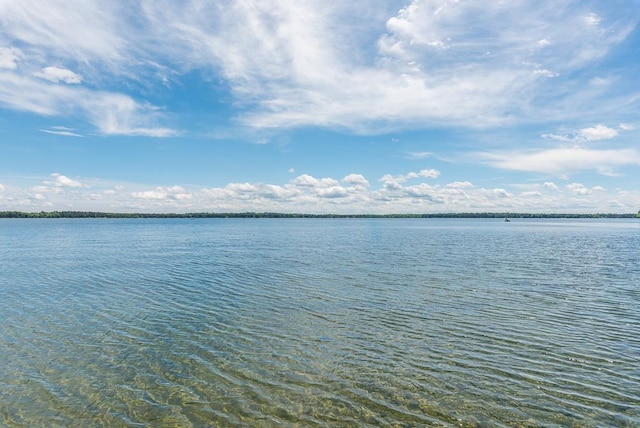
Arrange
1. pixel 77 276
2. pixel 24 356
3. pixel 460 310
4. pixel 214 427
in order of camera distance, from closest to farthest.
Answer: pixel 214 427 < pixel 24 356 < pixel 460 310 < pixel 77 276

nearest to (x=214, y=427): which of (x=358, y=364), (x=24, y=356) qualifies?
(x=358, y=364)

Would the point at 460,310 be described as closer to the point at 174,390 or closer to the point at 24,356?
the point at 174,390

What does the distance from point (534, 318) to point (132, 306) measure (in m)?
21.5

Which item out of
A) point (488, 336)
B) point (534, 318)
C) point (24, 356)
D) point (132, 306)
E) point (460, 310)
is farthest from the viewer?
point (132, 306)

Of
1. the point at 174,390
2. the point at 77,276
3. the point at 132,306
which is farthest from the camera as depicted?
the point at 77,276

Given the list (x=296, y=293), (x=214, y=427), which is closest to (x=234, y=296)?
(x=296, y=293)

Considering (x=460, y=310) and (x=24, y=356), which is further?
(x=460, y=310)

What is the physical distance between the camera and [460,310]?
63.8ft

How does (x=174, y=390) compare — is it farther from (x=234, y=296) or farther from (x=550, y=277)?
(x=550, y=277)

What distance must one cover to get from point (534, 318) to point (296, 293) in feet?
44.9

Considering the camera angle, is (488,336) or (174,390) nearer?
(174,390)

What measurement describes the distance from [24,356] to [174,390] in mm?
7104

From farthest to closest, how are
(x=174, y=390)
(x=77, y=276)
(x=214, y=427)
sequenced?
(x=77, y=276) → (x=174, y=390) → (x=214, y=427)

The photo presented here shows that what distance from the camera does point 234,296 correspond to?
78.0 feet
